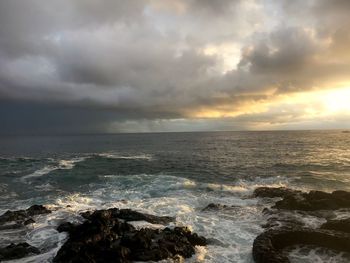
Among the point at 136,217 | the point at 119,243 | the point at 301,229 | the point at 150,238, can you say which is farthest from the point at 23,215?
the point at 301,229

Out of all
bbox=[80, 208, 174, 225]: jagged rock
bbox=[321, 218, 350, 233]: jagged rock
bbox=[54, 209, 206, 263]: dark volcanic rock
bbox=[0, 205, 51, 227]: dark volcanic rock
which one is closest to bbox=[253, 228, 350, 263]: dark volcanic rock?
bbox=[321, 218, 350, 233]: jagged rock

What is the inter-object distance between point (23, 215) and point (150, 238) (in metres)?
12.8

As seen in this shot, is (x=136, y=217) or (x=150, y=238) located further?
(x=136, y=217)

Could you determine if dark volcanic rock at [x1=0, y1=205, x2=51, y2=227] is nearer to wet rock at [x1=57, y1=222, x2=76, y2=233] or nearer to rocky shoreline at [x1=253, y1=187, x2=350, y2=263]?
wet rock at [x1=57, y1=222, x2=76, y2=233]

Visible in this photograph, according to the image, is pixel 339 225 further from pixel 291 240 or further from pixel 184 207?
pixel 184 207

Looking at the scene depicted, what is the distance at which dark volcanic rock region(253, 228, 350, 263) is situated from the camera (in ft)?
57.5

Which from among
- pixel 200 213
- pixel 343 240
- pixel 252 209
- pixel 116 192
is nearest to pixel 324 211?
pixel 252 209

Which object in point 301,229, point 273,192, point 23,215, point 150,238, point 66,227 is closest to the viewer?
point 150,238

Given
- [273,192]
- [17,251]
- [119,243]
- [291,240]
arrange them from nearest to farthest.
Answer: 1. [17,251]
2. [119,243]
3. [291,240]
4. [273,192]

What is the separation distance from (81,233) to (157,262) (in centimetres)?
600

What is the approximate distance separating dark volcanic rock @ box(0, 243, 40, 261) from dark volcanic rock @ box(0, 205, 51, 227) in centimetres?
568

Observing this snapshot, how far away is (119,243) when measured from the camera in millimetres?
18609

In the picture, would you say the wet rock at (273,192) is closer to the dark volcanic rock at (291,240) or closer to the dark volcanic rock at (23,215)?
the dark volcanic rock at (291,240)

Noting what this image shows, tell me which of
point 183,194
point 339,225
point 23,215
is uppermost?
point 339,225
